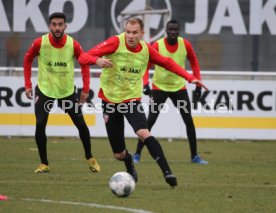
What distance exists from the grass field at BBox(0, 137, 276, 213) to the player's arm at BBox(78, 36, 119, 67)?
58.2 inches

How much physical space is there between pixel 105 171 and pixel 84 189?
8.27 ft

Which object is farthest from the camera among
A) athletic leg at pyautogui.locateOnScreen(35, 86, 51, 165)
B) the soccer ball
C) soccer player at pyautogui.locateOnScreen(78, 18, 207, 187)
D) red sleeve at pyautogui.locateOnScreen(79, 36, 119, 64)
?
athletic leg at pyautogui.locateOnScreen(35, 86, 51, 165)

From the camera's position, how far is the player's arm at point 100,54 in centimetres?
991

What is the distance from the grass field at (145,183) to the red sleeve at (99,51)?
1509mm

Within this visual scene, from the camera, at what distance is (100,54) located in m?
10.3

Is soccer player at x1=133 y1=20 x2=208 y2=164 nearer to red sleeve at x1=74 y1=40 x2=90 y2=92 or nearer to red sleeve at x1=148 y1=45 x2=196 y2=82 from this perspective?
red sleeve at x1=74 y1=40 x2=90 y2=92

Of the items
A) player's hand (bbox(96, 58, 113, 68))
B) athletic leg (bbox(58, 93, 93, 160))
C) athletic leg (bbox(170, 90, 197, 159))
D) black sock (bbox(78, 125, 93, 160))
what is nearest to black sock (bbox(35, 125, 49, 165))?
athletic leg (bbox(58, 93, 93, 160))

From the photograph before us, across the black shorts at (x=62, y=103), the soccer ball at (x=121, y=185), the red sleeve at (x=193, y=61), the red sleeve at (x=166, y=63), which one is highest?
the red sleeve at (x=166, y=63)

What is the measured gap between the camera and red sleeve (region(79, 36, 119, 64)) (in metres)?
10.1

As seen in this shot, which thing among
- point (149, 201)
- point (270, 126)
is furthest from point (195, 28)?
point (149, 201)

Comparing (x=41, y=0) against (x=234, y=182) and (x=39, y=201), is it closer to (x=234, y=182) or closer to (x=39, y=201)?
(x=234, y=182)

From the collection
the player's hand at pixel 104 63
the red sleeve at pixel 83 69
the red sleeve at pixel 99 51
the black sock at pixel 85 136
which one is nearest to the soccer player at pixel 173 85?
the black sock at pixel 85 136

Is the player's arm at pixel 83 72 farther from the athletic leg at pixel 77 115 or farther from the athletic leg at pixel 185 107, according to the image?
the athletic leg at pixel 185 107

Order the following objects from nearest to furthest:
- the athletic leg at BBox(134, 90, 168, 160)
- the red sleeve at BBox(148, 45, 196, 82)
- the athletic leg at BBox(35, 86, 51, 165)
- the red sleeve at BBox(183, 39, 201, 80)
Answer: the red sleeve at BBox(148, 45, 196, 82) → the athletic leg at BBox(35, 86, 51, 165) → the red sleeve at BBox(183, 39, 201, 80) → the athletic leg at BBox(134, 90, 168, 160)
